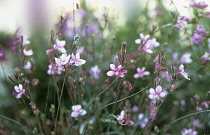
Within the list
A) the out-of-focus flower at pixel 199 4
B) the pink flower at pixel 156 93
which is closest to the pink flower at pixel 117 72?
the pink flower at pixel 156 93

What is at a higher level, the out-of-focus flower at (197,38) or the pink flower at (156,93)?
the out-of-focus flower at (197,38)

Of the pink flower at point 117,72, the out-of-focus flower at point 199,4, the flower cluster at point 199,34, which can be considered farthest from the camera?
the flower cluster at point 199,34

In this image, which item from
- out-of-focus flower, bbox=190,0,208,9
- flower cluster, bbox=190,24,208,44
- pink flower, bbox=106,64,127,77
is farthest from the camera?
flower cluster, bbox=190,24,208,44

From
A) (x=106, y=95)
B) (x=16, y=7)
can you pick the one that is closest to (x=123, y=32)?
(x=106, y=95)

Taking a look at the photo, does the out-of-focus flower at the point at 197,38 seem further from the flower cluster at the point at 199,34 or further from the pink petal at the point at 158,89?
the pink petal at the point at 158,89

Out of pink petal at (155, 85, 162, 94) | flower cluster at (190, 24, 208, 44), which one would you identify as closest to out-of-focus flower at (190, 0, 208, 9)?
flower cluster at (190, 24, 208, 44)

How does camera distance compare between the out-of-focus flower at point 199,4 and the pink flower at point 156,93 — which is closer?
the pink flower at point 156,93

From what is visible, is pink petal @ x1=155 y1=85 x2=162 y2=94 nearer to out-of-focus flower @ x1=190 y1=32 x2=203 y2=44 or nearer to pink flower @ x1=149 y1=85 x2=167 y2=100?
pink flower @ x1=149 y1=85 x2=167 y2=100

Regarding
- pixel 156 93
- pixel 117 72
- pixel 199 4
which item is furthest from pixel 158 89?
pixel 199 4

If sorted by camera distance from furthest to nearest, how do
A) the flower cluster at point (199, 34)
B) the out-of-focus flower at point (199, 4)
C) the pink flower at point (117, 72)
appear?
the flower cluster at point (199, 34), the out-of-focus flower at point (199, 4), the pink flower at point (117, 72)

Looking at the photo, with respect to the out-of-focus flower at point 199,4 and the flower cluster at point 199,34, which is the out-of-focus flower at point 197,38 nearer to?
the flower cluster at point 199,34

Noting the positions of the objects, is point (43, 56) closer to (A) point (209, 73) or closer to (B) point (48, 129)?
(B) point (48, 129)

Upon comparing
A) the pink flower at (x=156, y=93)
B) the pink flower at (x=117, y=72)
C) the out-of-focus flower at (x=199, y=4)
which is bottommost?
the pink flower at (x=156, y=93)
